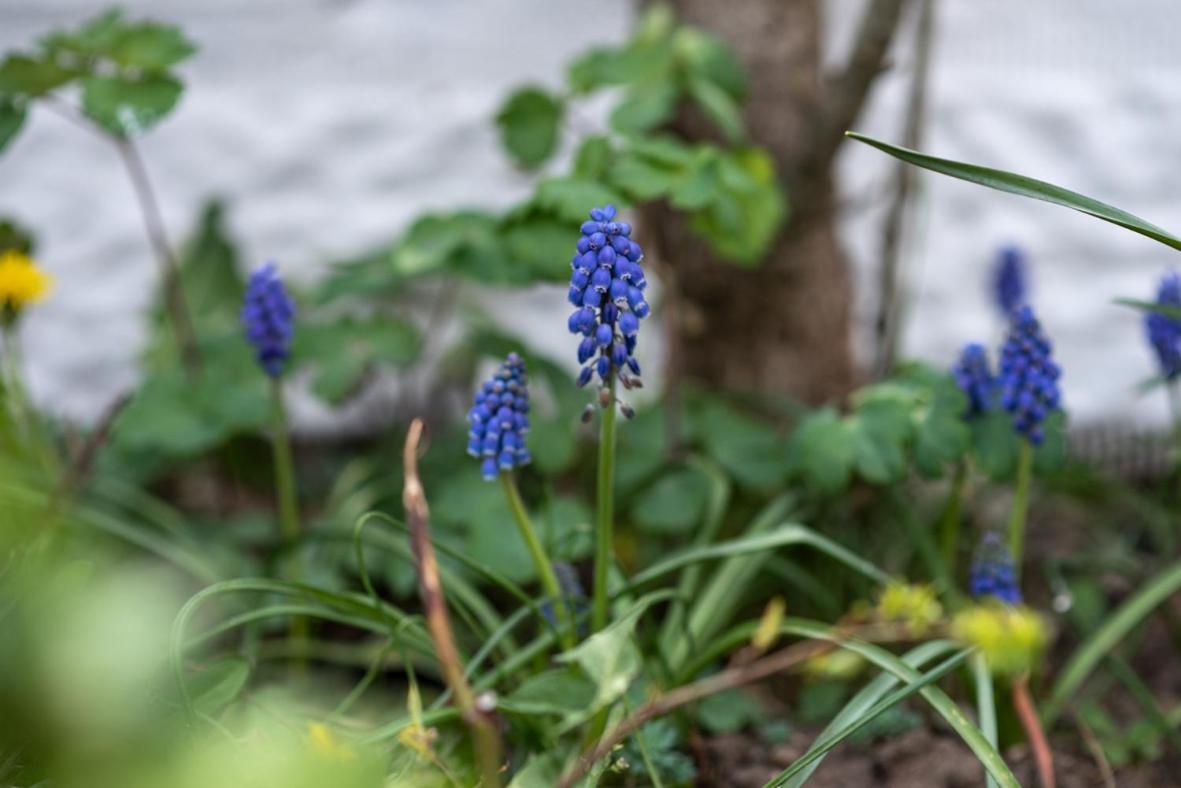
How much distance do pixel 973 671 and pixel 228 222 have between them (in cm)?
199

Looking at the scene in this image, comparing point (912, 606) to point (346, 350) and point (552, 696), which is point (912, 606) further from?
point (346, 350)

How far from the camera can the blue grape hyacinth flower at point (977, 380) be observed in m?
1.56

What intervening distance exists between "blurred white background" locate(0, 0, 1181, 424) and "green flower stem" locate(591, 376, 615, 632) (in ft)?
4.77

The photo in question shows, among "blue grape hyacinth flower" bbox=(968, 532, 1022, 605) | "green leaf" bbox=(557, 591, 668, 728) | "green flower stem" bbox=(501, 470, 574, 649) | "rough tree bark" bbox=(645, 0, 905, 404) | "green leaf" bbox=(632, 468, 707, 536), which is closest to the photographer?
"green leaf" bbox=(557, 591, 668, 728)

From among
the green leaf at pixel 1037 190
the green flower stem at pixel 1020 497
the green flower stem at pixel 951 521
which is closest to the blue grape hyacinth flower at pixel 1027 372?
the green flower stem at pixel 1020 497

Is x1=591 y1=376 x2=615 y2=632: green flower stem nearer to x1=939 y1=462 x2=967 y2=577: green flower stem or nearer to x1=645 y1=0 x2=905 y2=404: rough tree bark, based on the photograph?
x1=939 y1=462 x2=967 y2=577: green flower stem

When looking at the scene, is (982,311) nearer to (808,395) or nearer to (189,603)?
(808,395)

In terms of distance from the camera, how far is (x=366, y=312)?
266cm

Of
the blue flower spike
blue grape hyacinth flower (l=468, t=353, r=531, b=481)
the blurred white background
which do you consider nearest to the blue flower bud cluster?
the blue flower spike

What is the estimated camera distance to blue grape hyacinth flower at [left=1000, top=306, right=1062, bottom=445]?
55.5 inches

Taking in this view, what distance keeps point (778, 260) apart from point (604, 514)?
1146 mm

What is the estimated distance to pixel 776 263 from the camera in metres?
2.24

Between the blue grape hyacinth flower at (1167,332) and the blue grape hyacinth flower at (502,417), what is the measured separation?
37.3 inches

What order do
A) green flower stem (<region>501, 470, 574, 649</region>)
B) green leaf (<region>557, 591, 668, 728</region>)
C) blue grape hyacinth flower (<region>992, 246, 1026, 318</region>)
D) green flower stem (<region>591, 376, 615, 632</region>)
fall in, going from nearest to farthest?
1. green leaf (<region>557, 591, 668, 728</region>)
2. green flower stem (<region>591, 376, 615, 632</region>)
3. green flower stem (<region>501, 470, 574, 649</region>)
4. blue grape hyacinth flower (<region>992, 246, 1026, 318</region>)
